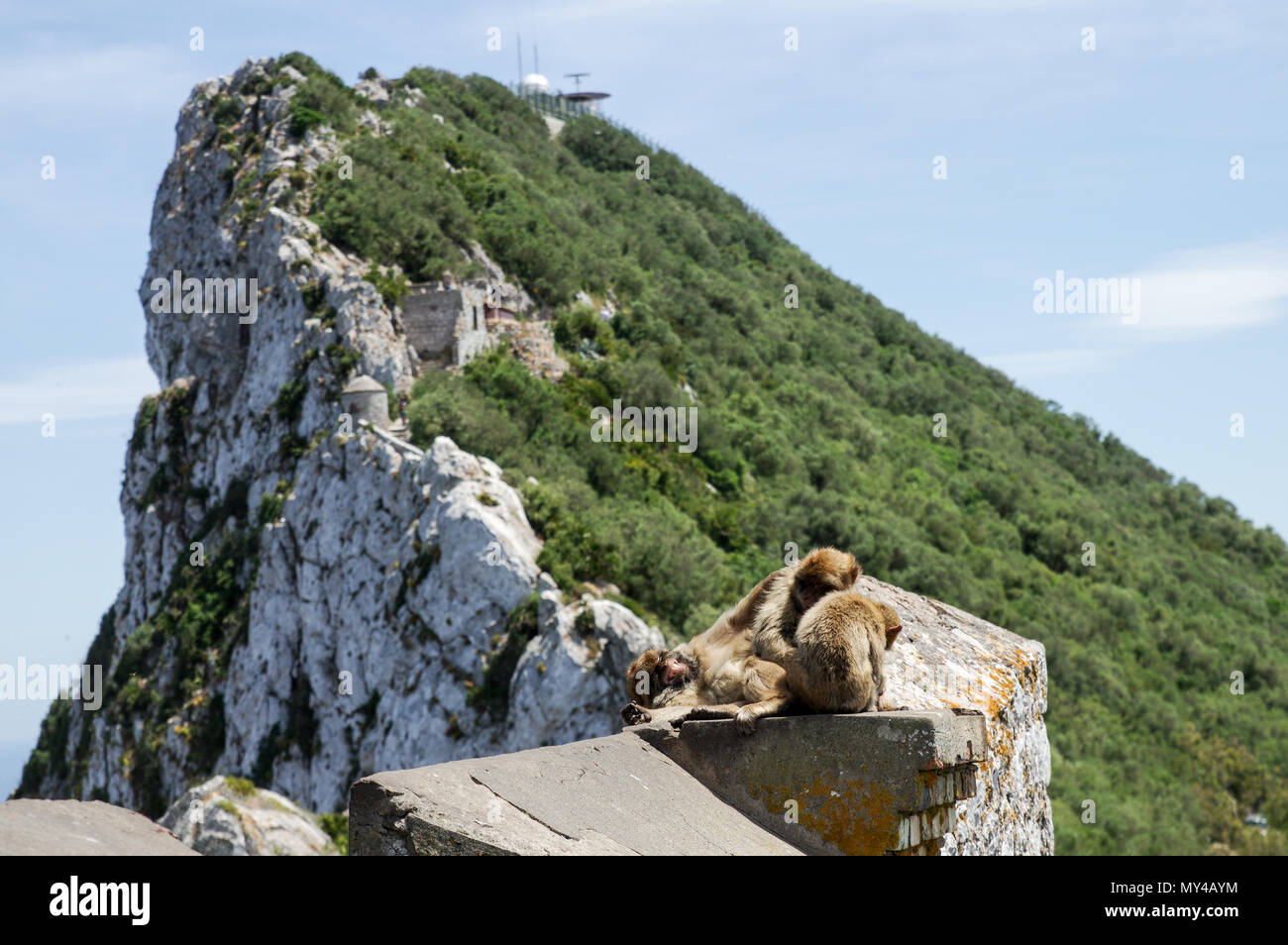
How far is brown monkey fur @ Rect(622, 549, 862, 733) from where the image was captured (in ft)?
14.5

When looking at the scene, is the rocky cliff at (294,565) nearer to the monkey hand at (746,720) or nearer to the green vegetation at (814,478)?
the green vegetation at (814,478)

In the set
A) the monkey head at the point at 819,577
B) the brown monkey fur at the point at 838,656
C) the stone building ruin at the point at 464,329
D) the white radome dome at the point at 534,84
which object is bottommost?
the brown monkey fur at the point at 838,656

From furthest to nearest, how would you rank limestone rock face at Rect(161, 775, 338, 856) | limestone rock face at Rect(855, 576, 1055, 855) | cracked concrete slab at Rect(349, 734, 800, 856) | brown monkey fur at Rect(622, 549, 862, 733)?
limestone rock face at Rect(161, 775, 338, 856) < limestone rock face at Rect(855, 576, 1055, 855) < brown monkey fur at Rect(622, 549, 862, 733) < cracked concrete slab at Rect(349, 734, 800, 856)

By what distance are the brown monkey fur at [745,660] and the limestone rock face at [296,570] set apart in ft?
54.0

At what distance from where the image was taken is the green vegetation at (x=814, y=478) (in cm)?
2845

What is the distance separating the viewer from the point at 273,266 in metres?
33.2

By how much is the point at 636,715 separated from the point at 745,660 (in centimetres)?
47

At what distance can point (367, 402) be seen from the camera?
28.2 metres

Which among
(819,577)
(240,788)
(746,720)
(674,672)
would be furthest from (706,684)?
(240,788)

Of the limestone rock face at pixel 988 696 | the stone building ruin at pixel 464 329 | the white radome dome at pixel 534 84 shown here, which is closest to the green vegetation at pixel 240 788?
the stone building ruin at pixel 464 329

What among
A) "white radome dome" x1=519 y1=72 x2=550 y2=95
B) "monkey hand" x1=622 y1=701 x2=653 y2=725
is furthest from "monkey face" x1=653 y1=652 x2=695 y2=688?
"white radome dome" x1=519 y1=72 x2=550 y2=95

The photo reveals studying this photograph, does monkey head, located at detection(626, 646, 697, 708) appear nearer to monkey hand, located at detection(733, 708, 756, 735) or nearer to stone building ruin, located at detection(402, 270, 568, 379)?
monkey hand, located at detection(733, 708, 756, 735)

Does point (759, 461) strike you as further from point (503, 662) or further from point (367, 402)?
point (503, 662)
